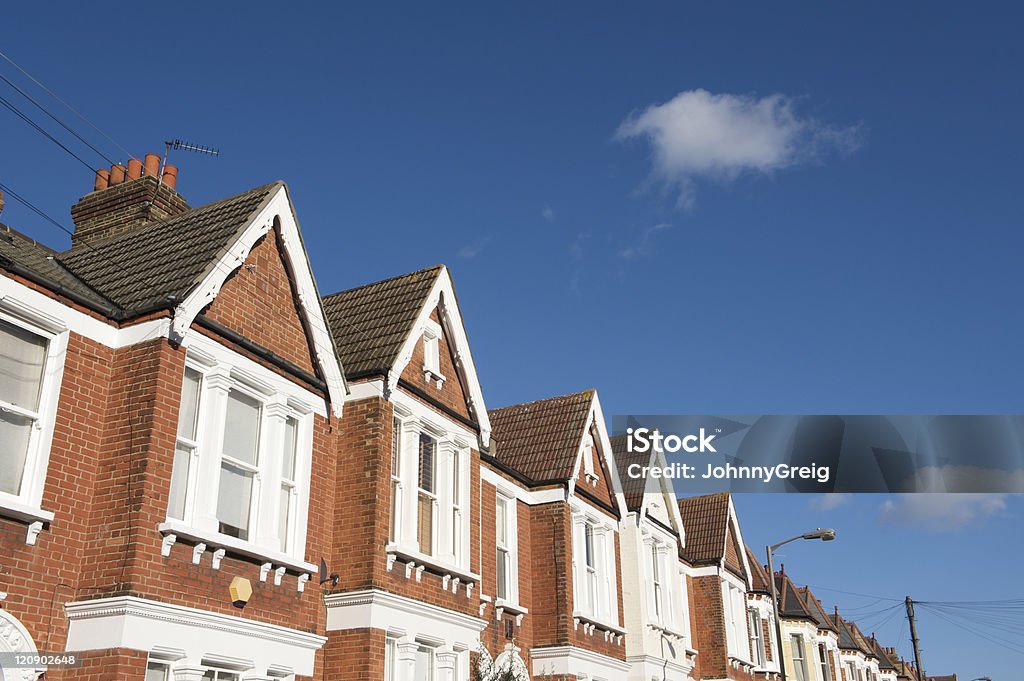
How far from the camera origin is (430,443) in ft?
56.3

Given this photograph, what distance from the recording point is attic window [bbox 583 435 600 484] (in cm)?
2358

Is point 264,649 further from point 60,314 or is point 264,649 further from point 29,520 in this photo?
point 60,314

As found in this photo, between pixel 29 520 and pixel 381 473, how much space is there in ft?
18.2

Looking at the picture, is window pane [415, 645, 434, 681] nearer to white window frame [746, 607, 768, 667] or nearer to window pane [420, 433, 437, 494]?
window pane [420, 433, 437, 494]

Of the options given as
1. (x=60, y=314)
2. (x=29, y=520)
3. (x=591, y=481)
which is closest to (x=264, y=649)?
(x=29, y=520)

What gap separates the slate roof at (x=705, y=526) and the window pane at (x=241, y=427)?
2017 centimetres

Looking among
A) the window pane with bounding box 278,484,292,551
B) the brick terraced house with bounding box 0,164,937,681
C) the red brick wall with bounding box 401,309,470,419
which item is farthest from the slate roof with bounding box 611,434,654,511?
the window pane with bounding box 278,484,292,551

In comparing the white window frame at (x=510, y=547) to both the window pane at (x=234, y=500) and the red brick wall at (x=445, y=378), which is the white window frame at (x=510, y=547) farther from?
the window pane at (x=234, y=500)

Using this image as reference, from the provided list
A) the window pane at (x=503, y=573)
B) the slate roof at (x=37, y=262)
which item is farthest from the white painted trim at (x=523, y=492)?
the slate roof at (x=37, y=262)

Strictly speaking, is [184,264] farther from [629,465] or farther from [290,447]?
[629,465]

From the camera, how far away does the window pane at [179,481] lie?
12.0 metres

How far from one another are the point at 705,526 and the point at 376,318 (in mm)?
19839

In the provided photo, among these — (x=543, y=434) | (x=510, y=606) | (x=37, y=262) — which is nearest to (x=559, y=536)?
(x=510, y=606)

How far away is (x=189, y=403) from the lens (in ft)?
41.3
